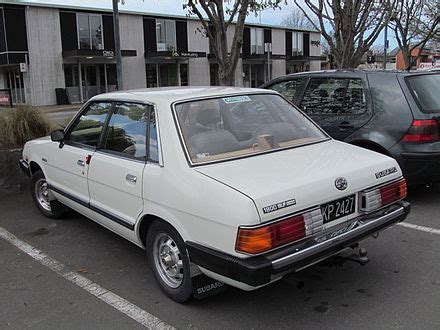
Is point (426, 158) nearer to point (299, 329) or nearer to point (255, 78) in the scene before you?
point (299, 329)

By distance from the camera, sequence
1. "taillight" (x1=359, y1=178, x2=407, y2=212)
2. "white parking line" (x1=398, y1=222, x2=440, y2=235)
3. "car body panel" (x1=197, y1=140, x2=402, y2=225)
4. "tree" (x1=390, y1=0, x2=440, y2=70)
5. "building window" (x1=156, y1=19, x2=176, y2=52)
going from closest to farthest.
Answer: "car body panel" (x1=197, y1=140, x2=402, y2=225) → "taillight" (x1=359, y1=178, x2=407, y2=212) → "white parking line" (x1=398, y1=222, x2=440, y2=235) → "tree" (x1=390, y1=0, x2=440, y2=70) → "building window" (x1=156, y1=19, x2=176, y2=52)

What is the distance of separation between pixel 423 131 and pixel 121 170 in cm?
362

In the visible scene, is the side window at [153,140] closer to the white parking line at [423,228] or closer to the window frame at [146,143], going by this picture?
the window frame at [146,143]

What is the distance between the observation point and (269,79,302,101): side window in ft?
23.3

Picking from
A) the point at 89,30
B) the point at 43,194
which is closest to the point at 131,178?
the point at 43,194

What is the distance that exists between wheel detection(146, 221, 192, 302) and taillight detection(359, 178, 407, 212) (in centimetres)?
136

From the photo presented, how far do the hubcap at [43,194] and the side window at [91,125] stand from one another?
39.7 inches

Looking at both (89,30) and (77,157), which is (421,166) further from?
(89,30)

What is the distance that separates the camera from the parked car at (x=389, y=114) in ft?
18.8

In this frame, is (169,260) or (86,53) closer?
(169,260)

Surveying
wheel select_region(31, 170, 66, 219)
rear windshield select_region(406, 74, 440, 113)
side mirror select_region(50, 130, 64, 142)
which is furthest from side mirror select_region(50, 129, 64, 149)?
rear windshield select_region(406, 74, 440, 113)

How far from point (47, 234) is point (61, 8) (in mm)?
30007

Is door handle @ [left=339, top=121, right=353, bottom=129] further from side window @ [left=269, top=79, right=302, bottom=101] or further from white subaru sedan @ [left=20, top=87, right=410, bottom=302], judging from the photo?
white subaru sedan @ [left=20, top=87, right=410, bottom=302]

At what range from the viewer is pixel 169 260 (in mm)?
3686
